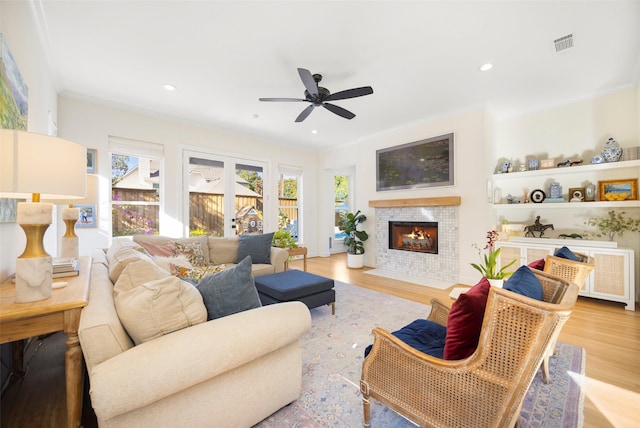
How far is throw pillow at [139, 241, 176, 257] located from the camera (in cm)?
293

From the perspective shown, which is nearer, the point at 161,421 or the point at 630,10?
the point at 161,421

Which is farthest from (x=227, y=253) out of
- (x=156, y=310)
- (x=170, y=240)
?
(x=156, y=310)

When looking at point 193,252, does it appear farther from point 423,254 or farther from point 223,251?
point 423,254

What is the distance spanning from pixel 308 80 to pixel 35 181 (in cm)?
220

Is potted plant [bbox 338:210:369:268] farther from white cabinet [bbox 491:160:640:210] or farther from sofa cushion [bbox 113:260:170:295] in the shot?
sofa cushion [bbox 113:260:170:295]

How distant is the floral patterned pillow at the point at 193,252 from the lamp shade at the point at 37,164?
2.07 m

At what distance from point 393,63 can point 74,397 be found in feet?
11.1

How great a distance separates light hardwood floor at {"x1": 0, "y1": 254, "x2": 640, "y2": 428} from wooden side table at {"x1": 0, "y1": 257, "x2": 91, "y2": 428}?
0.46 metres

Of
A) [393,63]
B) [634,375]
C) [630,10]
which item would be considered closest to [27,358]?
[393,63]

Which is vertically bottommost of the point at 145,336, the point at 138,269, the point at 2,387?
the point at 2,387

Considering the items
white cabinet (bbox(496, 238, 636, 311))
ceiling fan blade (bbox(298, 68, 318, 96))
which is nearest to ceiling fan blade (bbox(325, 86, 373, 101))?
ceiling fan blade (bbox(298, 68, 318, 96))

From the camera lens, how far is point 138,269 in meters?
1.27

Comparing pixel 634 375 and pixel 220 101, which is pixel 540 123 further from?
pixel 220 101

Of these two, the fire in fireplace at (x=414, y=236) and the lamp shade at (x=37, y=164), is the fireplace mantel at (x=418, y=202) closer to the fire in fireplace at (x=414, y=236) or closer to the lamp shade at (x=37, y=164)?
the fire in fireplace at (x=414, y=236)
